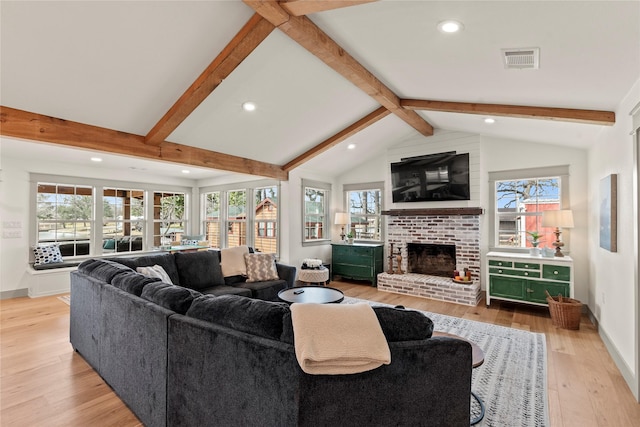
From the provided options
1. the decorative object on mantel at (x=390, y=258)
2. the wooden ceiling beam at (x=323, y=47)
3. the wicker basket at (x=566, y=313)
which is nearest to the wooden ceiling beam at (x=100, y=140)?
the wooden ceiling beam at (x=323, y=47)

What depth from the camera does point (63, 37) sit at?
2.45 m

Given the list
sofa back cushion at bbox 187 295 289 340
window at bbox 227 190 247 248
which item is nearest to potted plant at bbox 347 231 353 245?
window at bbox 227 190 247 248

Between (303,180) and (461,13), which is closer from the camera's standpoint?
(461,13)

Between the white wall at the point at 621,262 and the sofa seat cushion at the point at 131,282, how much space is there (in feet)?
12.5

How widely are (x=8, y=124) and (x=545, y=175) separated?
21.9ft

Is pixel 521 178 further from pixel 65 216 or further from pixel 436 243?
pixel 65 216

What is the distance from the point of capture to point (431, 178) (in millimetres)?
5711

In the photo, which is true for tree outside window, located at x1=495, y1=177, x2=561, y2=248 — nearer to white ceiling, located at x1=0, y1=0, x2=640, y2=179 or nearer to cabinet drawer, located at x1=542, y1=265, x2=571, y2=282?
cabinet drawer, located at x1=542, y1=265, x2=571, y2=282

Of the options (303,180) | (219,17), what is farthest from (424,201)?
(219,17)

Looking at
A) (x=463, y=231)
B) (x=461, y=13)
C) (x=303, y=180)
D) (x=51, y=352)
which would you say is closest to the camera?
(x=461, y=13)

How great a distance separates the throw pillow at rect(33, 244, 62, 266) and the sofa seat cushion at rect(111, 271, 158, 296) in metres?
4.45

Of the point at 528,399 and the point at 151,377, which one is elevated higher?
the point at 151,377

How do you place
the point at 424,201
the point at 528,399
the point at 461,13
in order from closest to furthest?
the point at 461,13 < the point at 528,399 < the point at 424,201

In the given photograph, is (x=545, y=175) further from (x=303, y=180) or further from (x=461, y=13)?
(x=303, y=180)
